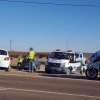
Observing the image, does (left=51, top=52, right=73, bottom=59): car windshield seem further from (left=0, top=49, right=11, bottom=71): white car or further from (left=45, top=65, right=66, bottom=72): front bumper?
(left=0, top=49, right=11, bottom=71): white car

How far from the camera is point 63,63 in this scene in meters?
21.8

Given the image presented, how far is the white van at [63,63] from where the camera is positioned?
21.8m

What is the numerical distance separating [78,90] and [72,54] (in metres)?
11.0

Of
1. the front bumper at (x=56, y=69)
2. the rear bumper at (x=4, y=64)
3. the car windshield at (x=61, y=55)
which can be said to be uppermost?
the car windshield at (x=61, y=55)

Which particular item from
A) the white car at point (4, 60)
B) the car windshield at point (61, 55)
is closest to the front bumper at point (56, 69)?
the car windshield at point (61, 55)

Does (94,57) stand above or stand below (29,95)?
above

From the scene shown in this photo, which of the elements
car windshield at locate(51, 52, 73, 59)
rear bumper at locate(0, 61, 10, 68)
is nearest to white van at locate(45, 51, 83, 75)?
car windshield at locate(51, 52, 73, 59)

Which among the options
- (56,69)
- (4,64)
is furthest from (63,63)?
(4,64)

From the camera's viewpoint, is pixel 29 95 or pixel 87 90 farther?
pixel 87 90

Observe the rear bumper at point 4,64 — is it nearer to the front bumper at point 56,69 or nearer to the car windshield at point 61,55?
the front bumper at point 56,69

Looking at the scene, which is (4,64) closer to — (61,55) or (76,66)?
(61,55)

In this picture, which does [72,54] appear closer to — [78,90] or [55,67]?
[55,67]

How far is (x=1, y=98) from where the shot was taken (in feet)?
33.0

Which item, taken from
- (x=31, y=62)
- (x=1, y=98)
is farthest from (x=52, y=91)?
(x=31, y=62)
